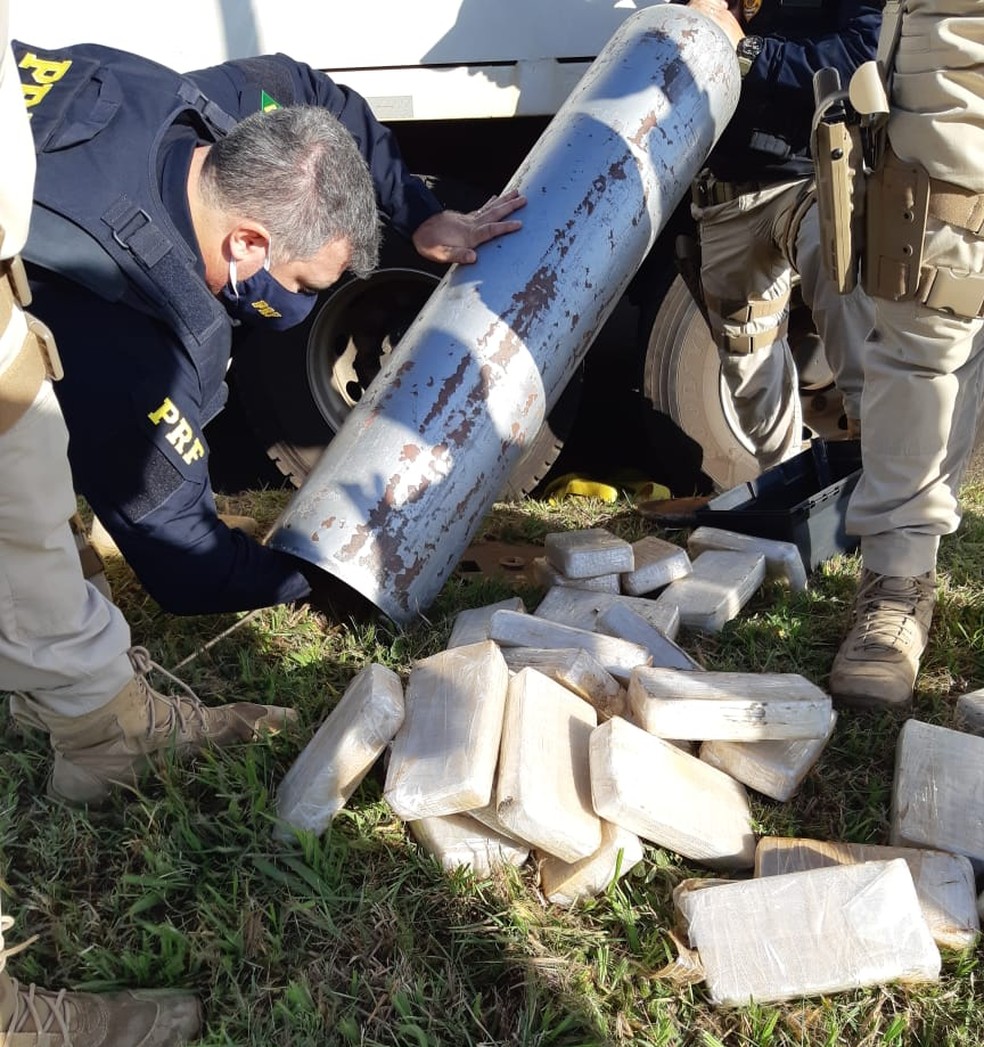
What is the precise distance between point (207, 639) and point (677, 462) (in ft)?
6.39

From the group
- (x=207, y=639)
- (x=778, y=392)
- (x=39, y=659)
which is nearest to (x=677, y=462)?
(x=778, y=392)

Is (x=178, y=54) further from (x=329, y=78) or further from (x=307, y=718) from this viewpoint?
(x=307, y=718)

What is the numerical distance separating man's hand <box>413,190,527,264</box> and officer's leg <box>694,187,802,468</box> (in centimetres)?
85

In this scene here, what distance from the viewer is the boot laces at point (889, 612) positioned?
2.31 m

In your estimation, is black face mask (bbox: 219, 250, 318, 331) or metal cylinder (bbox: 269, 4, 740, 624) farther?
metal cylinder (bbox: 269, 4, 740, 624)

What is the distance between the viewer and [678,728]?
1876mm

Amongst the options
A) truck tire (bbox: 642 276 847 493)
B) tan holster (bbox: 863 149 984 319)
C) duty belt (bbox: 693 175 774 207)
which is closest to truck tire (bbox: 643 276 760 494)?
truck tire (bbox: 642 276 847 493)

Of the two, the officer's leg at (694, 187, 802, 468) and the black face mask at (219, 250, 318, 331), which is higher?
the black face mask at (219, 250, 318, 331)

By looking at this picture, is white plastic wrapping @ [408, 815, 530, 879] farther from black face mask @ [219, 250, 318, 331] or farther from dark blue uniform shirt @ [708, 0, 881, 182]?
dark blue uniform shirt @ [708, 0, 881, 182]

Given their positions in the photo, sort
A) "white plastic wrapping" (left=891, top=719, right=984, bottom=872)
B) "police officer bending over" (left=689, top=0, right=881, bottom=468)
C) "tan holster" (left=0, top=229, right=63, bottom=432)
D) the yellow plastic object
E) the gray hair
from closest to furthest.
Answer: "tan holster" (left=0, top=229, right=63, bottom=432) < "white plastic wrapping" (left=891, top=719, right=984, bottom=872) < the gray hair < "police officer bending over" (left=689, top=0, right=881, bottom=468) < the yellow plastic object

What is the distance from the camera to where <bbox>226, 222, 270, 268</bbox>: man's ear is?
7.20 ft

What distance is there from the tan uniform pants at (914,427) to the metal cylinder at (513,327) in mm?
813

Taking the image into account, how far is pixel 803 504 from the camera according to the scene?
2723 mm

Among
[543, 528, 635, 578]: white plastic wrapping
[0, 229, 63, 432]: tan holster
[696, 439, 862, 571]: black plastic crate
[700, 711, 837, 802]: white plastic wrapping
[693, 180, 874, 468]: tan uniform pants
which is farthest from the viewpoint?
[693, 180, 874, 468]: tan uniform pants
